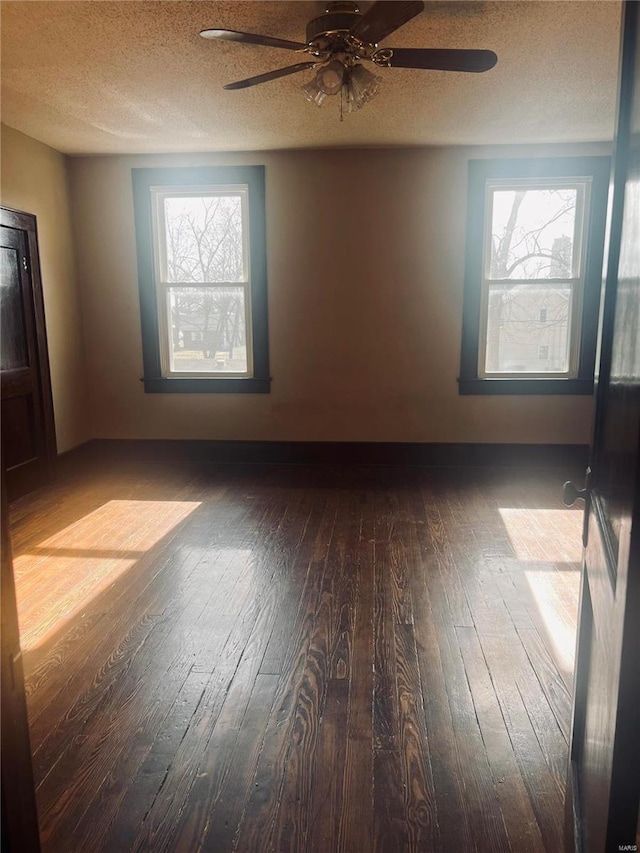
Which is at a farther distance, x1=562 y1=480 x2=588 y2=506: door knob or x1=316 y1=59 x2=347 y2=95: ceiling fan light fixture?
x1=316 y1=59 x2=347 y2=95: ceiling fan light fixture

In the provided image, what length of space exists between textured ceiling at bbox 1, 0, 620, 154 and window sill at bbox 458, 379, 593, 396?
74.1 inches

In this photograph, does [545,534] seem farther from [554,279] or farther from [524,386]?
[554,279]

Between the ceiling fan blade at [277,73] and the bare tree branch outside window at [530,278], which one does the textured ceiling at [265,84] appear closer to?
the ceiling fan blade at [277,73]

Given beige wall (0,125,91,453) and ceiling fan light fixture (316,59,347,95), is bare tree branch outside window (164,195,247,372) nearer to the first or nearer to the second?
beige wall (0,125,91,453)

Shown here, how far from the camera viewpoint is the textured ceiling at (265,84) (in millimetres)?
2701

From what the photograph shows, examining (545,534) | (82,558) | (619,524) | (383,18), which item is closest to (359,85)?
(383,18)

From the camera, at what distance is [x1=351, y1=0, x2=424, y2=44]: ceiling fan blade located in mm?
2170

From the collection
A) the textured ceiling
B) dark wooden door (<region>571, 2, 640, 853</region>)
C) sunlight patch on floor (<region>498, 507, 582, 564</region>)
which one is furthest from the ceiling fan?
sunlight patch on floor (<region>498, 507, 582, 564</region>)

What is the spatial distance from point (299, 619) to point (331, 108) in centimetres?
318

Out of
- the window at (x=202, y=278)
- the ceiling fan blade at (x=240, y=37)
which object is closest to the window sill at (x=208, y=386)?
the window at (x=202, y=278)

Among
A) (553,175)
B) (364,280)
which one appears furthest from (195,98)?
(553,175)

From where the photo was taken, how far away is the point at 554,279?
4.98 m

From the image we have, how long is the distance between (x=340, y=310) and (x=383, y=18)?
2.95 m

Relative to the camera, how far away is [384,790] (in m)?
1.75
